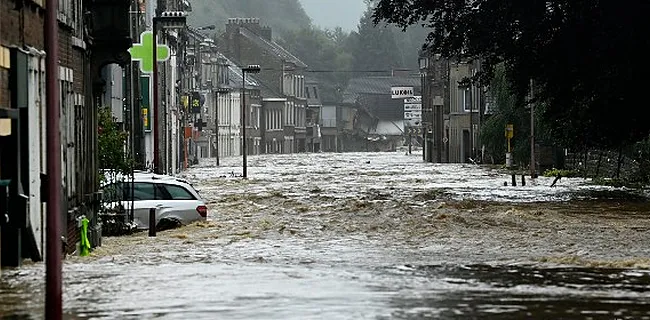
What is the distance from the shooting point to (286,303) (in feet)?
53.4

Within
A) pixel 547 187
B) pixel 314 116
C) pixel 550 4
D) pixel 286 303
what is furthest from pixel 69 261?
pixel 314 116

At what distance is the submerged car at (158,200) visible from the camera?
107 feet

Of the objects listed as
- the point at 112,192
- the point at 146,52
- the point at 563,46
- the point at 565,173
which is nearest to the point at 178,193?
the point at 112,192

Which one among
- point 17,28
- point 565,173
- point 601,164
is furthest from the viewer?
point 565,173

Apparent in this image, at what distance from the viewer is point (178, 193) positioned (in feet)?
111

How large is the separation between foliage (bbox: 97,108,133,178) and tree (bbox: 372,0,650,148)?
1271cm

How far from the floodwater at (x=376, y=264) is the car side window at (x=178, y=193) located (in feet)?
2.12

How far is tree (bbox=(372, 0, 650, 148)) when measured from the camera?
138 feet

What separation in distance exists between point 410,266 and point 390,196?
29314 millimetres

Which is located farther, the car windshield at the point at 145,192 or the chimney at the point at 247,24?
the chimney at the point at 247,24

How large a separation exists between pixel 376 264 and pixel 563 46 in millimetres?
21268

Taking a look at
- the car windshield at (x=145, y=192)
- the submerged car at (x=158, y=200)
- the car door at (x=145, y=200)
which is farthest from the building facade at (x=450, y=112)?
the car door at (x=145, y=200)

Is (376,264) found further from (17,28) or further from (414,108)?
(414,108)

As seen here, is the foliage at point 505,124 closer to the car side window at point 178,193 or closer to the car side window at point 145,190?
the car side window at point 178,193
